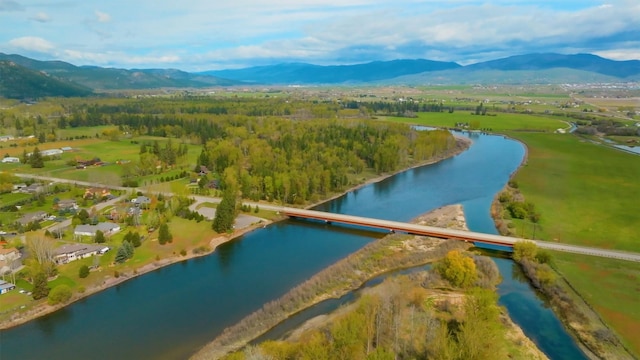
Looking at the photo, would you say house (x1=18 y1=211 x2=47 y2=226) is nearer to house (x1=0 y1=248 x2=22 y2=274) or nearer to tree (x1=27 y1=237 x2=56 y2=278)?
house (x1=0 y1=248 x2=22 y2=274)

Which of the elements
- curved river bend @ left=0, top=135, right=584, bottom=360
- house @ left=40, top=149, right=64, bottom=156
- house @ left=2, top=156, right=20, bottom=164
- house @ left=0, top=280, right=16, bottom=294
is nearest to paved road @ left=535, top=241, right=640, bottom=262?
curved river bend @ left=0, top=135, right=584, bottom=360

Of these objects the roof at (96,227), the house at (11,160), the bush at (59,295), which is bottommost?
the bush at (59,295)

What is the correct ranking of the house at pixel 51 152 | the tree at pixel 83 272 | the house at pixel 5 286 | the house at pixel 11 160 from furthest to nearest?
the house at pixel 51 152 < the house at pixel 11 160 < the tree at pixel 83 272 < the house at pixel 5 286

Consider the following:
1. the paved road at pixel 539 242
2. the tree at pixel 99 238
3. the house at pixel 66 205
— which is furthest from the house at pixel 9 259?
the house at pixel 66 205

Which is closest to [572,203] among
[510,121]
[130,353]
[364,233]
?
[364,233]

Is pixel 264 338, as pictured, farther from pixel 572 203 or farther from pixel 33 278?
pixel 572 203

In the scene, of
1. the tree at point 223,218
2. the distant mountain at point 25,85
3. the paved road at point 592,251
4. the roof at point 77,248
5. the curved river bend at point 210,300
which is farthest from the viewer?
the distant mountain at point 25,85

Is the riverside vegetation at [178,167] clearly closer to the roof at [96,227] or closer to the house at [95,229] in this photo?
the house at [95,229]
